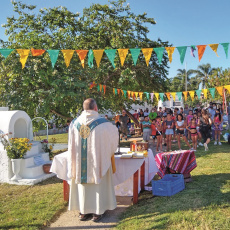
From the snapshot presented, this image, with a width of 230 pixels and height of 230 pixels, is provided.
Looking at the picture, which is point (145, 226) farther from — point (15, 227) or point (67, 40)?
point (67, 40)

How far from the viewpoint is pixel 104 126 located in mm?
4402

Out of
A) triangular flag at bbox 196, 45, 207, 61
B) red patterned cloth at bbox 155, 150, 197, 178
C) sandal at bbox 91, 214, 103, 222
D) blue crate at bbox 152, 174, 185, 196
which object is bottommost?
sandal at bbox 91, 214, 103, 222

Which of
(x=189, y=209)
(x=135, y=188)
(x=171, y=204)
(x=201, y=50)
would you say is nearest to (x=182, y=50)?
(x=201, y=50)

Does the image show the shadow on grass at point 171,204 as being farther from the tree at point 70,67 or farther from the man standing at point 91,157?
the tree at point 70,67

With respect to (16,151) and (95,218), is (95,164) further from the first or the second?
(16,151)

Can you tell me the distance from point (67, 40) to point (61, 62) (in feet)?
9.48

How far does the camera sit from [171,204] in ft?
15.8

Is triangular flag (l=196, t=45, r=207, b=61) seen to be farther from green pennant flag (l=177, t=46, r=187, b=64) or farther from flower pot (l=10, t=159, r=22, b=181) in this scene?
flower pot (l=10, t=159, r=22, b=181)

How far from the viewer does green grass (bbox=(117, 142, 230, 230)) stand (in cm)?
399

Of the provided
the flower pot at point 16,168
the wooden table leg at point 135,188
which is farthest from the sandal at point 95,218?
the flower pot at point 16,168

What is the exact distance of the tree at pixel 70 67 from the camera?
11195 mm

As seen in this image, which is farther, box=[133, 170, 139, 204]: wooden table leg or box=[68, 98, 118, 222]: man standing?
box=[133, 170, 139, 204]: wooden table leg

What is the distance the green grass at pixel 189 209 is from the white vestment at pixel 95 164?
0.55 m

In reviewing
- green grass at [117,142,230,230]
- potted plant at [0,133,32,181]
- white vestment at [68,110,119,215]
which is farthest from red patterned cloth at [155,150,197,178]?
potted plant at [0,133,32,181]
